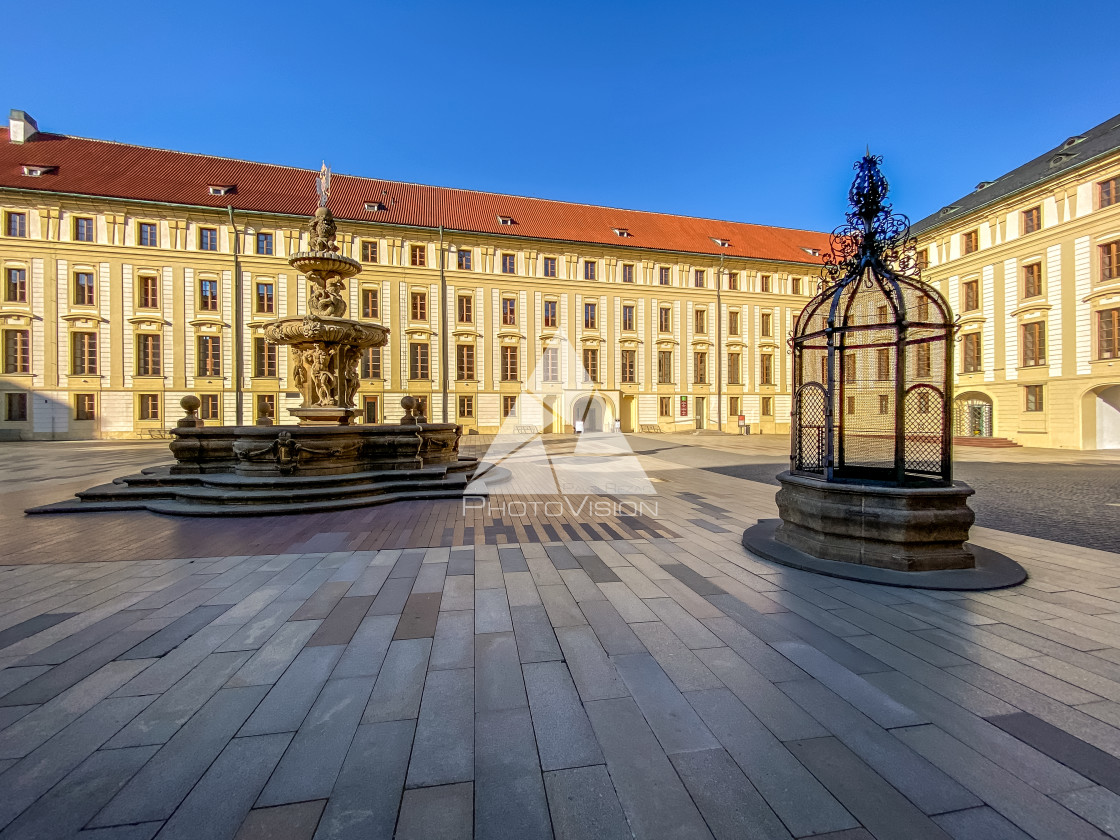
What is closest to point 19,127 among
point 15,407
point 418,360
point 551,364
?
point 15,407

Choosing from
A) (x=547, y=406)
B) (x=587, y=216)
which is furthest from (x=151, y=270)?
(x=587, y=216)

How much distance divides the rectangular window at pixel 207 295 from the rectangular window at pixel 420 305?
11769mm

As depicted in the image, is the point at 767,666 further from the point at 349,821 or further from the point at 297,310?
the point at 297,310

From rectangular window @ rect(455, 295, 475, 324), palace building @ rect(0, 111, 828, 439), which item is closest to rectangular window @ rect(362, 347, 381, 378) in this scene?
palace building @ rect(0, 111, 828, 439)

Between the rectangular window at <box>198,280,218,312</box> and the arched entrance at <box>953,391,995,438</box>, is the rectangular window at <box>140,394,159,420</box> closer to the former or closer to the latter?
the rectangular window at <box>198,280,218,312</box>

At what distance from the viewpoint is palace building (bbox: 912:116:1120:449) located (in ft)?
73.0

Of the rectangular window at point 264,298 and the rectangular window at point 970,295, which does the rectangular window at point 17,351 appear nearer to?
the rectangular window at point 264,298

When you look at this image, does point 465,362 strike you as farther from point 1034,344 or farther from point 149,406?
point 1034,344

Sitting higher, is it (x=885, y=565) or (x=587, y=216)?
(x=587, y=216)

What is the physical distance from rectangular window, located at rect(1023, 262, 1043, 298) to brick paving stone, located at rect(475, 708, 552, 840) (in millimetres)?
34816

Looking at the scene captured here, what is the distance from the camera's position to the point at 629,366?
117 ft

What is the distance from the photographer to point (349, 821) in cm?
177

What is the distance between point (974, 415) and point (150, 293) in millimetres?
49852

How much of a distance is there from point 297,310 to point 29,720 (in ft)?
106
